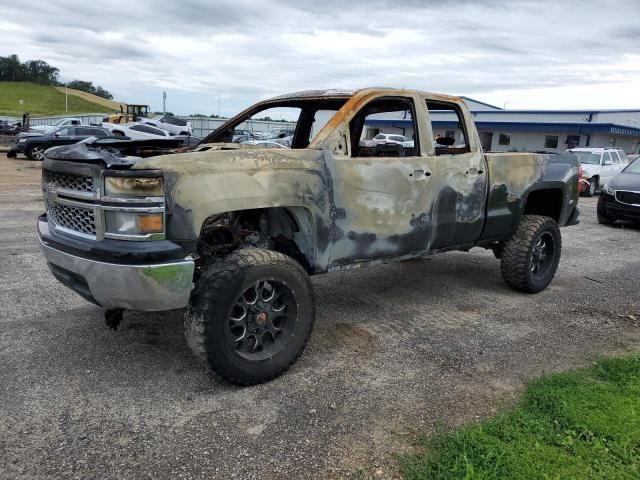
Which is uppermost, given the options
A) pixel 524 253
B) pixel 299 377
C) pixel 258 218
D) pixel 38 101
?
pixel 38 101

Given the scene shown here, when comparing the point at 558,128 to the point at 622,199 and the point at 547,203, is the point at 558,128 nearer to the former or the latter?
the point at 622,199

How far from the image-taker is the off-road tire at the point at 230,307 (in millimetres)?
3279

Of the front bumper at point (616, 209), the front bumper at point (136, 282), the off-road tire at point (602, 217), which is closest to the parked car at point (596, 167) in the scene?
the off-road tire at point (602, 217)

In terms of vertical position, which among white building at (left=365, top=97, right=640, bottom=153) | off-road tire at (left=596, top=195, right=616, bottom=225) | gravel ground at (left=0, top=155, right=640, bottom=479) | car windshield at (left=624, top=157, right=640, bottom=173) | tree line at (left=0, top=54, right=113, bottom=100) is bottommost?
gravel ground at (left=0, top=155, right=640, bottom=479)

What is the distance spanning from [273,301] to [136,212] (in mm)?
1069

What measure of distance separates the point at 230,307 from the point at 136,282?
57 centimetres

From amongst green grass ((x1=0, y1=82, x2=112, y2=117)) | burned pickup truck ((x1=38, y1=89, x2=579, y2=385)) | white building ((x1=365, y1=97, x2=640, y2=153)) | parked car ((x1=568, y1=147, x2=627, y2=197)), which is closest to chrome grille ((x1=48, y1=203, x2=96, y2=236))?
burned pickup truck ((x1=38, y1=89, x2=579, y2=385))

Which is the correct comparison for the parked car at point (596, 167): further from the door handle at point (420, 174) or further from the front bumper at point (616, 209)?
the door handle at point (420, 174)

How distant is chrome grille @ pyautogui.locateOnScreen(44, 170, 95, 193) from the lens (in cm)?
332

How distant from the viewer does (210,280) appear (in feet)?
10.8

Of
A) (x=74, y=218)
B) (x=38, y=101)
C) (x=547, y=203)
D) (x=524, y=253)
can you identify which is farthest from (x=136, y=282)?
(x=38, y=101)

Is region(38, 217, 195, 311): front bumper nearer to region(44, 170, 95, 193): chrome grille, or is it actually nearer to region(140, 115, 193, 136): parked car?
region(44, 170, 95, 193): chrome grille

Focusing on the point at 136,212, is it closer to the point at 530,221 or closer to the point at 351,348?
the point at 351,348

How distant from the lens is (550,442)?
296 centimetres
